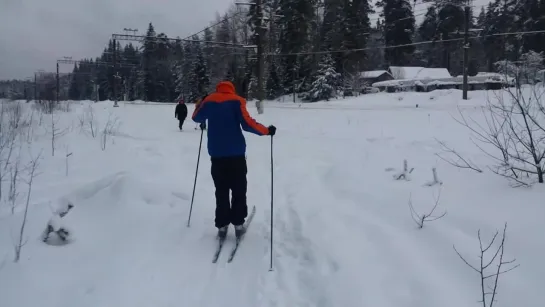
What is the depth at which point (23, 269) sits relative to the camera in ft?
12.5

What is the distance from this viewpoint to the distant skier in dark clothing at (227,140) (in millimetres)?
4652

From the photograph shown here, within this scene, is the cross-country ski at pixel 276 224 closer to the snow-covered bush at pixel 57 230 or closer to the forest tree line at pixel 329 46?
the snow-covered bush at pixel 57 230

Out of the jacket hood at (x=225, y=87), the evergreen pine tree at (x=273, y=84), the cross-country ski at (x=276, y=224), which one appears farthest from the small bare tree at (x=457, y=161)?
the evergreen pine tree at (x=273, y=84)

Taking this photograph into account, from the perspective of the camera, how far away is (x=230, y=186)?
4816 millimetres

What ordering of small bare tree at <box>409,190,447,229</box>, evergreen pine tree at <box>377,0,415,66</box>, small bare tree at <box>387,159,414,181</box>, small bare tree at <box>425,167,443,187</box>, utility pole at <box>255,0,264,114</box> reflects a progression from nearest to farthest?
small bare tree at <box>409,190,447,229</box>
small bare tree at <box>425,167,443,187</box>
small bare tree at <box>387,159,414,181</box>
utility pole at <box>255,0,264,114</box>
evergreen pine tree at <box>377,0,415,66</box>

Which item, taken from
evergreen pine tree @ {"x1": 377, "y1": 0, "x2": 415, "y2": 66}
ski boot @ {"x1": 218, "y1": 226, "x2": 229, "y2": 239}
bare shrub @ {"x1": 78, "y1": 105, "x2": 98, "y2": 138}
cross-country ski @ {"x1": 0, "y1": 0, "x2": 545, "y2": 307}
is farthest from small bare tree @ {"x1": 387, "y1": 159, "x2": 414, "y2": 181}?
evergreen pine tree @ {"x1": 377, "y1": 0, "x2": 415, "y2": 66}

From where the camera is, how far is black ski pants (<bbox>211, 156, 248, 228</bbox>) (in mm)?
4730

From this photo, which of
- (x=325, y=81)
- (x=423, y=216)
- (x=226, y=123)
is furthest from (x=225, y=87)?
(x=325, y=81)

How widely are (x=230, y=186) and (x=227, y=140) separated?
0.56m

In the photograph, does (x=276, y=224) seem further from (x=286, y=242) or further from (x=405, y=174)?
(x=405, y=174)

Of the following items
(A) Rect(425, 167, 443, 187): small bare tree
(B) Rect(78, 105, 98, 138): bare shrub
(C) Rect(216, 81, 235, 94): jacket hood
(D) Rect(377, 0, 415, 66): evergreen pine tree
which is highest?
(D) Rect(377, 0, 415, 66): evergreen pine tree

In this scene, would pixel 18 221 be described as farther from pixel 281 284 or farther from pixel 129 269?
pixel 281 284

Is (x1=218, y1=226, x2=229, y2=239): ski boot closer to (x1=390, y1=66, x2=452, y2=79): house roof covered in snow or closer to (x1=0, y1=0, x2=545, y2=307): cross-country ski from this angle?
(x1=0, y1=0, x2=545, y2=307): cross-country ski

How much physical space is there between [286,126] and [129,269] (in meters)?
14.4
